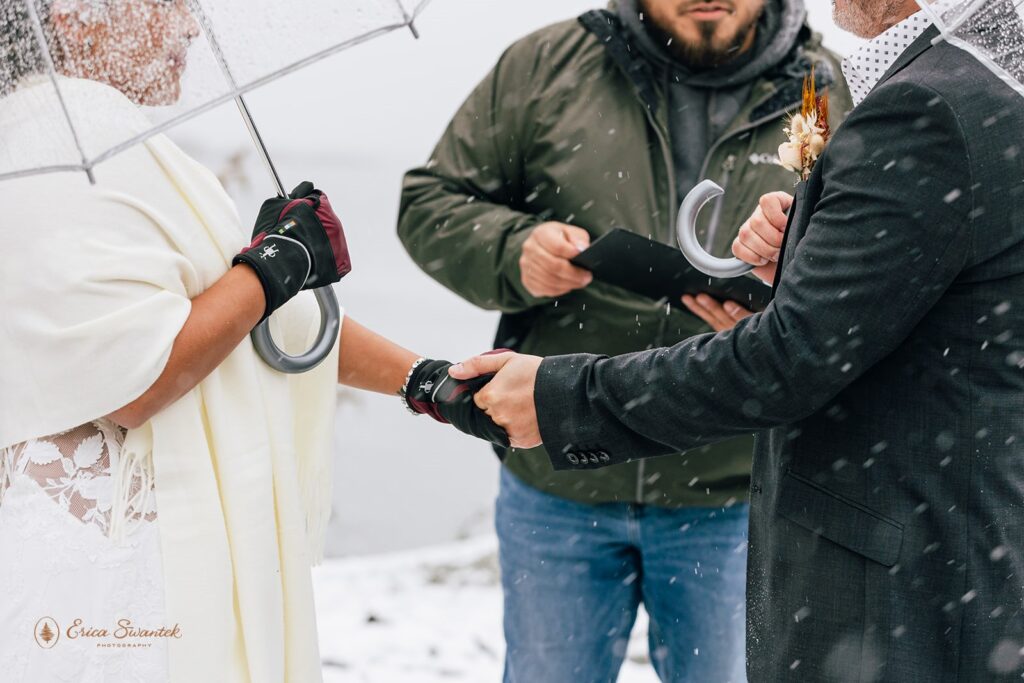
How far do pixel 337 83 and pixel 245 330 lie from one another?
12894mm

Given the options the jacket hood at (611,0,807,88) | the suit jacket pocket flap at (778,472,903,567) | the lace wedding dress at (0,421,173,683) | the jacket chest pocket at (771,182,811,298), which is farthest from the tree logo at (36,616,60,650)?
the jacket hood at (611,0,807,88)

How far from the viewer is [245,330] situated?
192 cm

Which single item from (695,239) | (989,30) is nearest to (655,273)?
(695,239)

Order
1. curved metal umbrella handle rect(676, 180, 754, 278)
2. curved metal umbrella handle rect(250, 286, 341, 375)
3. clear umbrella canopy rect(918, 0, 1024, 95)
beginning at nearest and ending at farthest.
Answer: clear umbrella canopy rect(918, 0, 1024, 95), curved metal umbrella handle rect(250, 286, 341, 375), curved metal umbrella handle rect(676, 180, 754, 278)

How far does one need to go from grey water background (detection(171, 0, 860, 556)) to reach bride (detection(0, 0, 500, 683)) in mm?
339

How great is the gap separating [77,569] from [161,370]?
0.36 m

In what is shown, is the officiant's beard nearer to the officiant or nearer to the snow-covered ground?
the officiant

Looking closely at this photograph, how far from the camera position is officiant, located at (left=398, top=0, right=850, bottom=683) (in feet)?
9.05

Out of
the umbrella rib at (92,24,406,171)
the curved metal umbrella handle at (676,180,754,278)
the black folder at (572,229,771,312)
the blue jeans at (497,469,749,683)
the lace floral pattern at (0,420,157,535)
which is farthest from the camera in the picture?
the blue jeans at (497,469,749,683)

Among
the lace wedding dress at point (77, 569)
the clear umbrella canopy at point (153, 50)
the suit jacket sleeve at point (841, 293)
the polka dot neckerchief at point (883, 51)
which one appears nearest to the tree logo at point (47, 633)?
the lace wedding dress at point (77, 569)

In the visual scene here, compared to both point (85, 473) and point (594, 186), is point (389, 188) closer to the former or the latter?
point (594, 186)

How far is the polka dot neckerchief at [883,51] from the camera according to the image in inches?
67.9

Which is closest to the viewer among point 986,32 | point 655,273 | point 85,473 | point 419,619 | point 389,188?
point 986,32

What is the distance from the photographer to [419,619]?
4.57m
